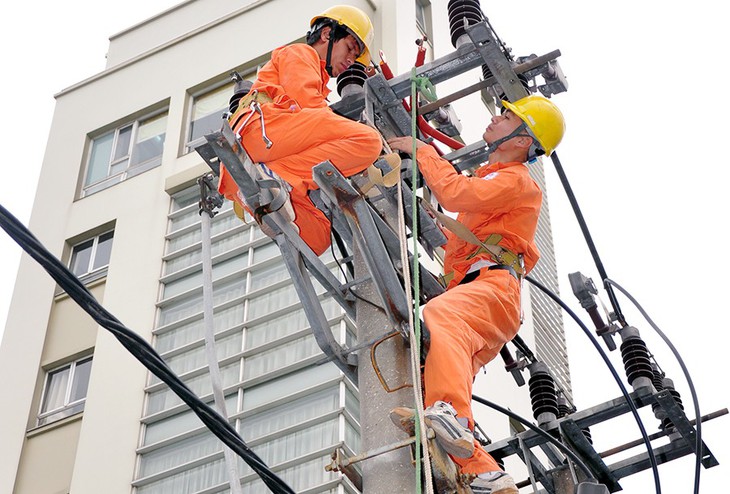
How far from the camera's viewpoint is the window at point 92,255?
17.8 m

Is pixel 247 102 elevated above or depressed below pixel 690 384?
above

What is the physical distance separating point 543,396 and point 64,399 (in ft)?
32.9

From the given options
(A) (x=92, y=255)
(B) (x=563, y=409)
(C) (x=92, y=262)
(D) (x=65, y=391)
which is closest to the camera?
(B) (x=563, y=409)

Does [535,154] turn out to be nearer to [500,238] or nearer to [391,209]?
[500,238]

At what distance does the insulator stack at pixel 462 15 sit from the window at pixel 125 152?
1133 centimetres

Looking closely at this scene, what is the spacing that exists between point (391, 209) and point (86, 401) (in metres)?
9.92

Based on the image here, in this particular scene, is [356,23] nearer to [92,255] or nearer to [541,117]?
[541,117]

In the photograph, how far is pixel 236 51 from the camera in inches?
731

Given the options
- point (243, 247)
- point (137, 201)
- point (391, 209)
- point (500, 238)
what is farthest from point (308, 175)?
point (137, 201)

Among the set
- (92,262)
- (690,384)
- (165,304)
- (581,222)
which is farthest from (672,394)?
(92,262)

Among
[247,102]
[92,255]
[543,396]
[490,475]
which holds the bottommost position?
[490,475]

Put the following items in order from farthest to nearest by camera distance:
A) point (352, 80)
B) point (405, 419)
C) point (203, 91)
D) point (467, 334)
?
1. point (203, 91)
2. point (352, 80)
3. point (467, 334)
4. point (405, 419)

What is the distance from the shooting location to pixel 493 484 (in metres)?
5.76

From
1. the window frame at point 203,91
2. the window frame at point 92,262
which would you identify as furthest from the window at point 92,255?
the window frame at point 203,91
